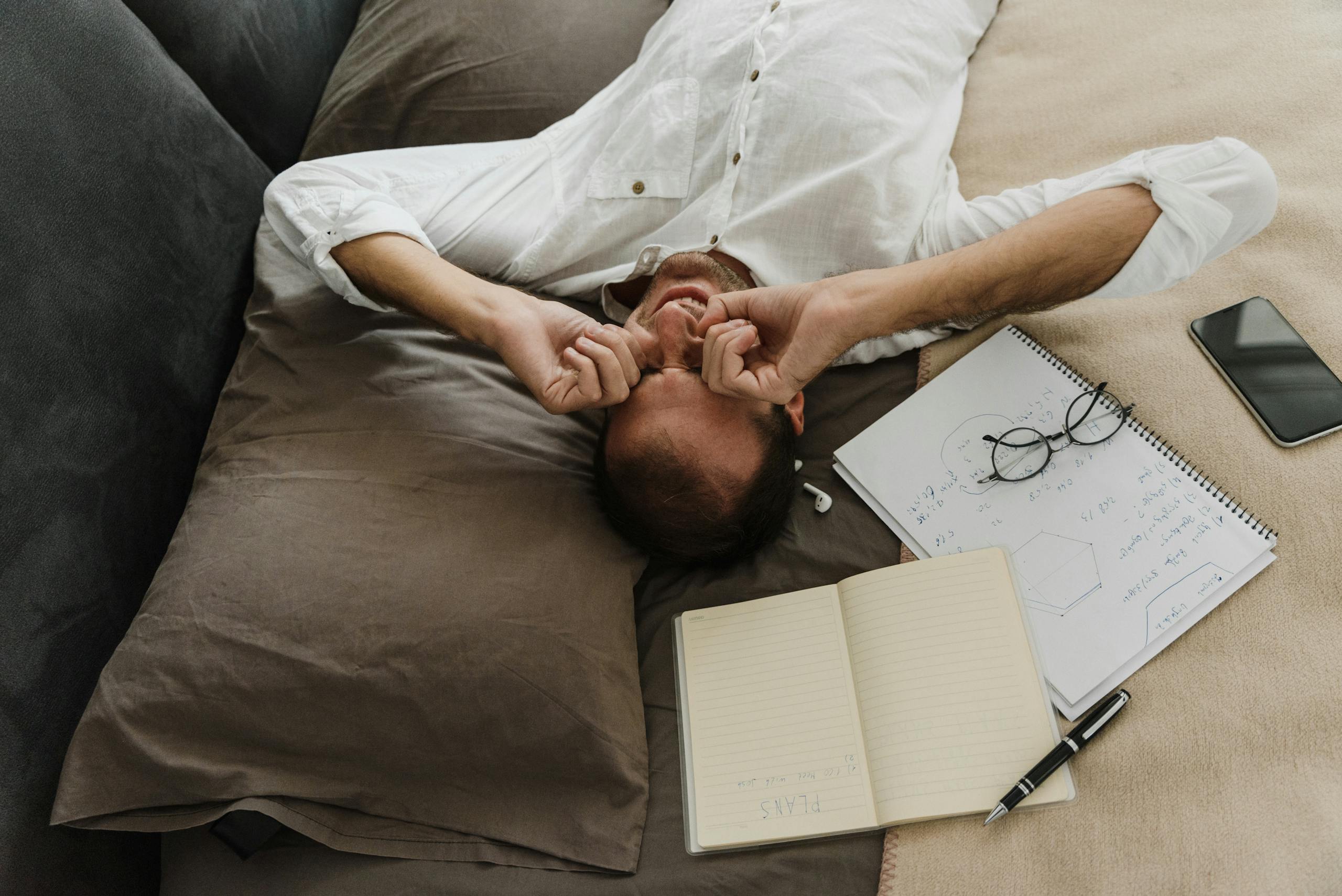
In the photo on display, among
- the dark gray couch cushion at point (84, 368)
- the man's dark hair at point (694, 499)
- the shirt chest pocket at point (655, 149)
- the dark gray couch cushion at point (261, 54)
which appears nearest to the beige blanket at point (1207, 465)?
the man's dark hair at point (694, 499)

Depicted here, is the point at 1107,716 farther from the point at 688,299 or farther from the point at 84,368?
the point at 84,368

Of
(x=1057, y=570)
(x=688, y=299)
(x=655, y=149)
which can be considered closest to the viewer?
(x=1057, y=570)

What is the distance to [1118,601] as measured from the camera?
0.91 metres

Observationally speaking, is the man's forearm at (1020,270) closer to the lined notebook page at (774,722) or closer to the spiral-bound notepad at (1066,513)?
the spiral-bound notepad at (1066,513)

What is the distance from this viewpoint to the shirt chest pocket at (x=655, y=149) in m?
1.21

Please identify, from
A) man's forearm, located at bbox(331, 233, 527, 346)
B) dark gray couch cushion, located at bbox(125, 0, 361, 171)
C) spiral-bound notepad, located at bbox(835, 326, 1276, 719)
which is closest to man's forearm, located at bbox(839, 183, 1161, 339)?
spiral-bound notepad, located at bbox(835, 326, 1276, 719)

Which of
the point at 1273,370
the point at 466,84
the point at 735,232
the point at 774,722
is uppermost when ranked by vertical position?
the point at 466,84

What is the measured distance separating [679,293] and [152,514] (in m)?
0.79

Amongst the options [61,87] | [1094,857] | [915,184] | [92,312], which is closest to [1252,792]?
[1094,857]

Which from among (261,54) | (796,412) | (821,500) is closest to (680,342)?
(796,412)

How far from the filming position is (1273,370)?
97 cm

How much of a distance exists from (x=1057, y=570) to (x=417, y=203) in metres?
1.10

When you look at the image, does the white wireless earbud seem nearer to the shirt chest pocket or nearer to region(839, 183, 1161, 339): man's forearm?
region(839, 183, 1161, 339): man's forearm

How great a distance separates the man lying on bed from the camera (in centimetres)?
97
